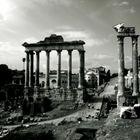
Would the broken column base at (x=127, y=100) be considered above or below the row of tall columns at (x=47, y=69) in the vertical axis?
below

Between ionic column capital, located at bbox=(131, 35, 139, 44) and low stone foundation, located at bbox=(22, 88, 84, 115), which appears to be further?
low stone foundation, located at bbox=(22, 88, 84, 115)

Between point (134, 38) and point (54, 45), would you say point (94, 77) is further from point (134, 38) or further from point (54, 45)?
point (134, 38)

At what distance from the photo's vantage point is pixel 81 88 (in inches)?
1806

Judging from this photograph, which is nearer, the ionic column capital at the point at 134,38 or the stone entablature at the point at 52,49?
the ionic column capital at the point at 134,38

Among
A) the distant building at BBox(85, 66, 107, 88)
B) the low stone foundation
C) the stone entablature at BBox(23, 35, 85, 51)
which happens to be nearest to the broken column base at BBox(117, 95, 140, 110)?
the low stone foundation

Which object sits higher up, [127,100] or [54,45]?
[54,45]

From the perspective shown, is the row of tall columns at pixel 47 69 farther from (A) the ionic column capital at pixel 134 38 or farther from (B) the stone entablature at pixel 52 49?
(A) the ionic column capital at pixel 134 38

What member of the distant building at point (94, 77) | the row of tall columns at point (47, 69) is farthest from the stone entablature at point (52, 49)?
the distant building at point (94, 77)

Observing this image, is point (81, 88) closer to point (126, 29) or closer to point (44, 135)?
point (126, 29)

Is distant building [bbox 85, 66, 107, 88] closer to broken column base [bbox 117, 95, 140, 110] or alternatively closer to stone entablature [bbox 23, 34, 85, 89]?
stone entablature [bbox 23, 34, 85, 89]

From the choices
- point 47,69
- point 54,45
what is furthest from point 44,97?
point 54,45

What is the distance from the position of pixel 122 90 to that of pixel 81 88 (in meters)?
17.2

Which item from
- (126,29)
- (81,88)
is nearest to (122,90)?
(126,29)

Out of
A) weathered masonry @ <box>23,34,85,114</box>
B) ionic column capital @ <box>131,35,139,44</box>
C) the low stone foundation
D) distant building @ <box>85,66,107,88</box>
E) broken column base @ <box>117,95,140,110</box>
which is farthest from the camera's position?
distant building @ <box>85,66,107,88</box>
